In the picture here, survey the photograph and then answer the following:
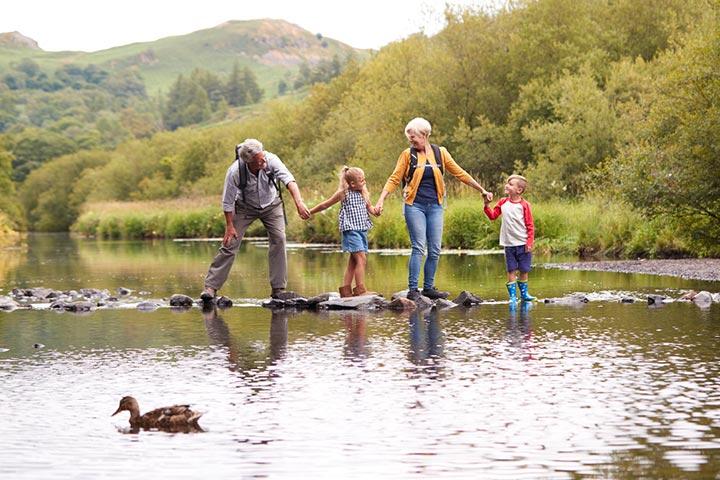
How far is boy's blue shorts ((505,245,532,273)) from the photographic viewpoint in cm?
1639

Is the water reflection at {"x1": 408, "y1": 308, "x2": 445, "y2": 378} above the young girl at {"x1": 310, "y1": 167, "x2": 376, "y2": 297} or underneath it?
underneath

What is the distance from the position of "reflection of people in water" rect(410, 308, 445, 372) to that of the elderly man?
2327 mm

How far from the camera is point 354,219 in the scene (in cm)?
1652

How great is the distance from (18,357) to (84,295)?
313 inches

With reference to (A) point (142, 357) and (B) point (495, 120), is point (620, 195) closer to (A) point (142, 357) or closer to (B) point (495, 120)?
(A) point (142, 357)

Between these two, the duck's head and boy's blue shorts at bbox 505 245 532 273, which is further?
boy's blue shorts at bbox 505 245 532 273

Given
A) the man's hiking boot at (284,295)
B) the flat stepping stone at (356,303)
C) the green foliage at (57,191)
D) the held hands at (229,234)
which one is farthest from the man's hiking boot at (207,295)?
the green foliage at (57,191)

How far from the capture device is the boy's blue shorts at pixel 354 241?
16.5 meters

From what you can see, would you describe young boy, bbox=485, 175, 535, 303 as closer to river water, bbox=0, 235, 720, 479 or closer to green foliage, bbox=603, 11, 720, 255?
river water, bbox=0, 235, 720, 479

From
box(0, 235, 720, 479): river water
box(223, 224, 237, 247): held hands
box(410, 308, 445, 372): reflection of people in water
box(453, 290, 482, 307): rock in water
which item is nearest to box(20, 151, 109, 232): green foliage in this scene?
box(223, 224, 237, 247): held hands

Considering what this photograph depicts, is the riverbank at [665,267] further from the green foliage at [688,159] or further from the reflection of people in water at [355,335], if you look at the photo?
the reflection of people in water at [355,335]

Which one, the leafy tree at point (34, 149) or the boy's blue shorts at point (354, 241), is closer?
the boy's blue shorts at point (354, 241)

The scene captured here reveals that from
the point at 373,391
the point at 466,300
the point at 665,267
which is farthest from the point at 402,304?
the point at 665,267

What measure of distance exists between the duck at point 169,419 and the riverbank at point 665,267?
1355 centimetres
